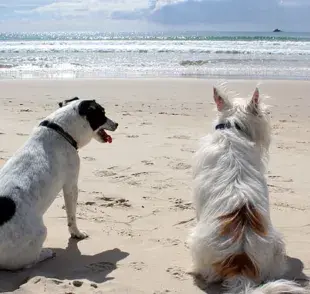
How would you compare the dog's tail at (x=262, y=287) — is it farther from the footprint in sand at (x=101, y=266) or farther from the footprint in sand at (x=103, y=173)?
the footprint in sand at (x=103, y=173)

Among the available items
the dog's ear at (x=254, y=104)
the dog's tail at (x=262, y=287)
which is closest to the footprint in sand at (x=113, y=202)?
the dog's ear at (x=254, y=104)

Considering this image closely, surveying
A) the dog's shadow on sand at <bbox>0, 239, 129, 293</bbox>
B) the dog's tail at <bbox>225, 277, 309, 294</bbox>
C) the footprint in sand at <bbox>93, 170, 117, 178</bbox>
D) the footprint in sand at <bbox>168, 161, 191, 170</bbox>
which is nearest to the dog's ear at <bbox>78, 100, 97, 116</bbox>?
the dog's shadow on sand at <bbox>0, 239, 129, 293</bbox>

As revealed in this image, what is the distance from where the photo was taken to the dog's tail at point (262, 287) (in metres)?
3.33

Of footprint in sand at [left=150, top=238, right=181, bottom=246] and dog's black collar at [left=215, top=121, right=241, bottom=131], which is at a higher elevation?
dog's black collar at [left=215, top=121, right=241, bottom=131]

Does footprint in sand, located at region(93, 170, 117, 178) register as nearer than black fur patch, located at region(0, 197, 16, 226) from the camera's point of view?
No

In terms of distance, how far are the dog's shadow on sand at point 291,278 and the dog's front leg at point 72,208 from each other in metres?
1.43

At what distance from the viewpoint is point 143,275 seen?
4.14 metres

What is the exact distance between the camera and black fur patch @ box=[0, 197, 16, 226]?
395 cm

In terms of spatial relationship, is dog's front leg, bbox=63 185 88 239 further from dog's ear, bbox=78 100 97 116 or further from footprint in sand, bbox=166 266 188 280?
footprint in sand, bbox=166 266 188 280

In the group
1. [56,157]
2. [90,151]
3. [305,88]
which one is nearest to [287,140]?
[90,151]

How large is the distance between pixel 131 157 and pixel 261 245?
13.2ft

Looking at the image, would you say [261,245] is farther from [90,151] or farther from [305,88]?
[305,88]

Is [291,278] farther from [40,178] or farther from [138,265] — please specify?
[40,178]

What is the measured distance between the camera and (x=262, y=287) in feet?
11.0
